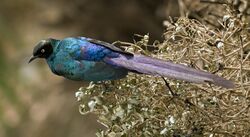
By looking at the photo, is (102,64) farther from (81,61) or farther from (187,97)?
(187,97)

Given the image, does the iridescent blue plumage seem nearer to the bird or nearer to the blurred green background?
the bird

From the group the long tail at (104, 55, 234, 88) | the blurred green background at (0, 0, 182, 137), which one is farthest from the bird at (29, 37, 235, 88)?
the blurred green background at (0, 0, 182, 137)

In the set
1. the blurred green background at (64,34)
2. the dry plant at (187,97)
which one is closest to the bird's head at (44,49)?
the dry plant at (187,97)

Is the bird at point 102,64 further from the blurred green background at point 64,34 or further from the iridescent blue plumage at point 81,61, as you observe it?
the blurred green background at point 64,34

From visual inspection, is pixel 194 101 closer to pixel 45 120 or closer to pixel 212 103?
pixel 212 103

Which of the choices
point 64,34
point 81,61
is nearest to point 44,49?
point 81,61

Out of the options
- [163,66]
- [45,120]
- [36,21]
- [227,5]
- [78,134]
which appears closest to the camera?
[163,66]

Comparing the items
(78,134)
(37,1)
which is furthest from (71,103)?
(37,1)

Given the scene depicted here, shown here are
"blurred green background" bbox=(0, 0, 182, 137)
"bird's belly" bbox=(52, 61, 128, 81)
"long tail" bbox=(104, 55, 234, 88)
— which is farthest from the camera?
"blurred green background" bbox=(0, 0, 182, 137)
